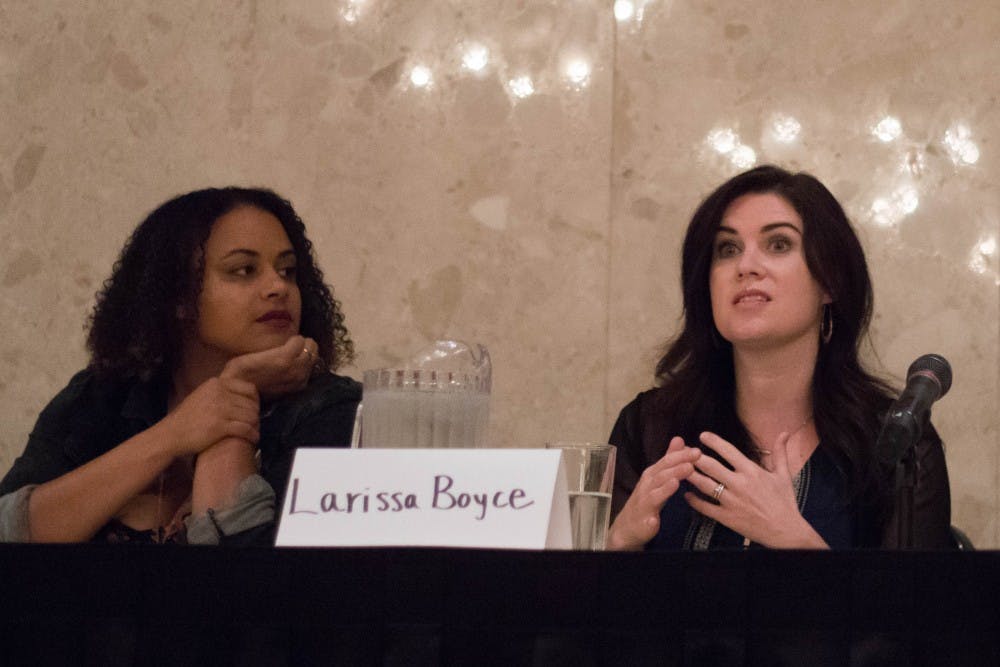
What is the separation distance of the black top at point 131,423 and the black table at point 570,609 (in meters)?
0.92

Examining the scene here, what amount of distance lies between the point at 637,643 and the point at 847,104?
6.26ft

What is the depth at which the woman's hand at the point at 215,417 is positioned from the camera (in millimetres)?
1612

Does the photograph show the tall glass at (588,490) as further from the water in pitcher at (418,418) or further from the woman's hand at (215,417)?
the woman's hand at (215,417)

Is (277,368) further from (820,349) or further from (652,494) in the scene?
(820,349)

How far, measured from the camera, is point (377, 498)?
2.75ft

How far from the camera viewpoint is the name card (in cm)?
82

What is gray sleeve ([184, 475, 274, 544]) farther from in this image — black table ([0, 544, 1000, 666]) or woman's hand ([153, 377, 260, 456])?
black table ([0, 544, 1000, 666])

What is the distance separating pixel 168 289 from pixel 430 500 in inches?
45.5

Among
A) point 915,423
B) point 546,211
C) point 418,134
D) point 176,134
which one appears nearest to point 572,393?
point 546,211

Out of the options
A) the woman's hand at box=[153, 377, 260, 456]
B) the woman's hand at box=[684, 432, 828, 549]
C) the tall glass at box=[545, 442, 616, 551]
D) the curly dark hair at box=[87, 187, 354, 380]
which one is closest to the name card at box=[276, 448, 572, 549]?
the tall glass at box=[545, 442, 616, 551]

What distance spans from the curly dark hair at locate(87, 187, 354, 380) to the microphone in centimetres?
105

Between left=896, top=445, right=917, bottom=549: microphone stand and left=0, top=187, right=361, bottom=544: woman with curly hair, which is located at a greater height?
left=0, top=187, right=361, bottom=544: woman with curly hair

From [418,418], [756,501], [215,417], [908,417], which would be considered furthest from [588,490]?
[215,417]

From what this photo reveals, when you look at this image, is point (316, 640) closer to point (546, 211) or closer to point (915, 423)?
point (915, 423)
